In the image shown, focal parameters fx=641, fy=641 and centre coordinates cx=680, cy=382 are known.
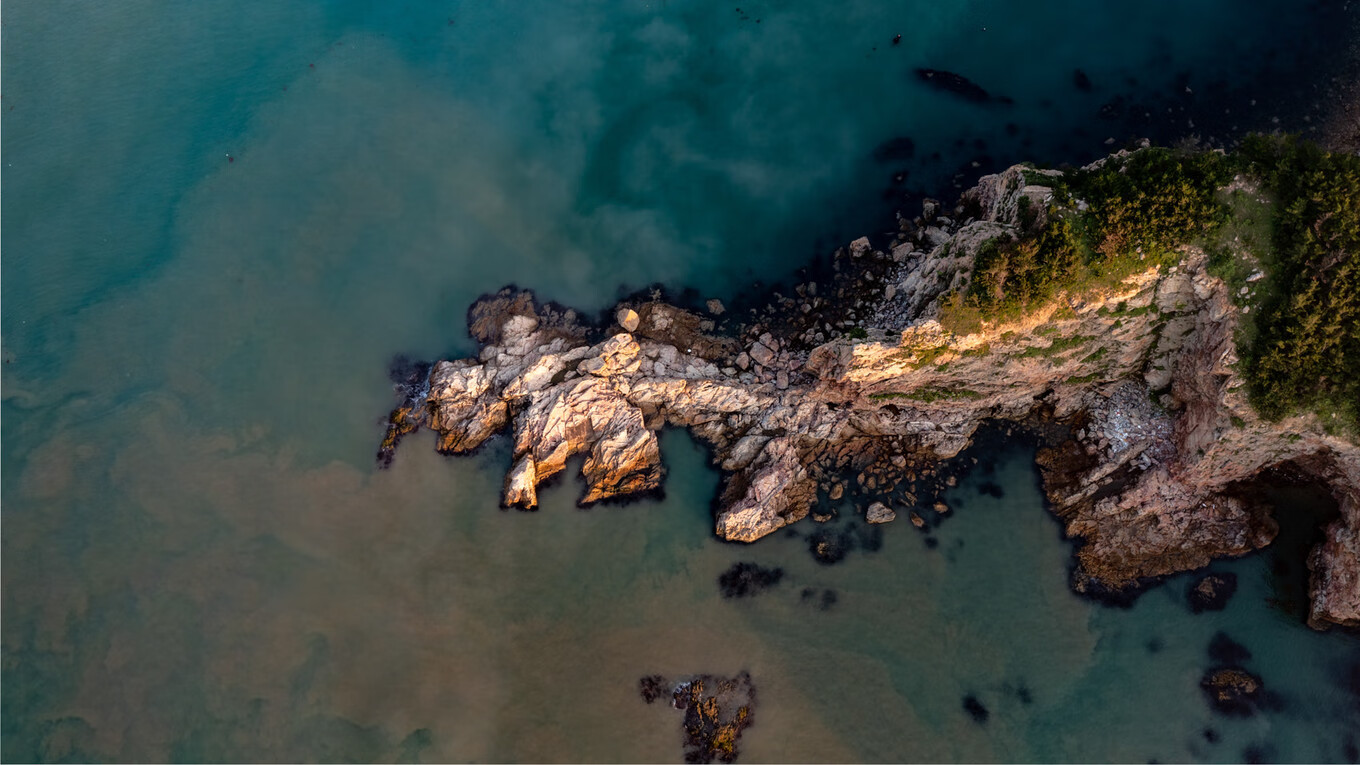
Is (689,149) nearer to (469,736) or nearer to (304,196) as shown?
(304,196)

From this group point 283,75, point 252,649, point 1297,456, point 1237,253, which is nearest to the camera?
point 1237,253

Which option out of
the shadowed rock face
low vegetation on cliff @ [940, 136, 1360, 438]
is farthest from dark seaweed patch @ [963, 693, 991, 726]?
low vegetation on cliff @ [940, 136, 1360, 438]

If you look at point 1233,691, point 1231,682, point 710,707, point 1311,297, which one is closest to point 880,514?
point 710,707

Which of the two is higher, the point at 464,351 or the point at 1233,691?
the point at 1233,691

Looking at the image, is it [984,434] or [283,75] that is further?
[283,75]

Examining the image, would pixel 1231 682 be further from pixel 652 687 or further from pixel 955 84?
pixel 955 84

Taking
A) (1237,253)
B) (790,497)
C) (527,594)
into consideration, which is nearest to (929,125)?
(1237,253)

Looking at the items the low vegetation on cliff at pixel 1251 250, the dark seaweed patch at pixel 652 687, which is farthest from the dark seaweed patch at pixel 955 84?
the dark seaweed patch at pixel 652 687
